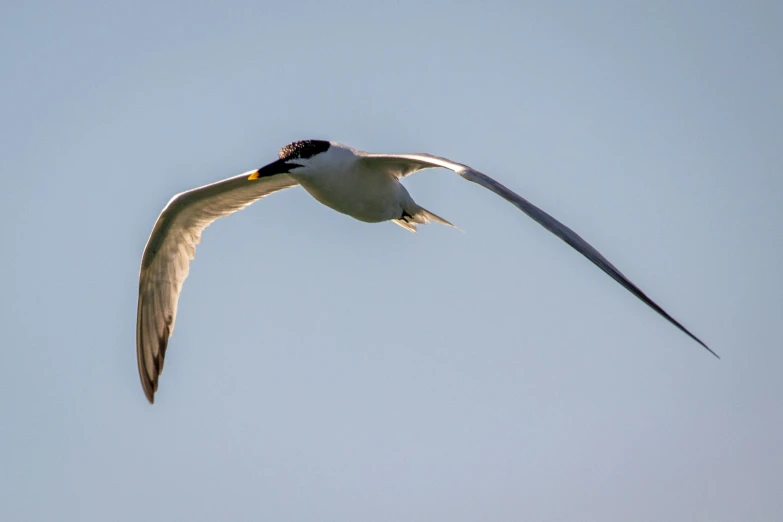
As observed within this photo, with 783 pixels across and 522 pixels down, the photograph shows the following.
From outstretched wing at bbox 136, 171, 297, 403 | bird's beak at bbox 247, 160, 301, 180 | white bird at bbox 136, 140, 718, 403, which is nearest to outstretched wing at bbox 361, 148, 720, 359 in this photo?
white bird at bbox 136, 140, 718, 403

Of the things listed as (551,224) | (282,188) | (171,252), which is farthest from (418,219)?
(551,224)

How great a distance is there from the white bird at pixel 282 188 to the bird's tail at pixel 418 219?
13 mm

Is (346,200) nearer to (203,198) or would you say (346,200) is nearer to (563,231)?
(203,198)

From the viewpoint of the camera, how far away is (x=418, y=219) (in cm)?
1273

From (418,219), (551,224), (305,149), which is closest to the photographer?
(551,224)

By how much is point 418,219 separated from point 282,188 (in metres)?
2.28

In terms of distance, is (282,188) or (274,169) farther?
(282,188)

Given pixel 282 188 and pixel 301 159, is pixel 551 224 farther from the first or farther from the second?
pixel 282 188

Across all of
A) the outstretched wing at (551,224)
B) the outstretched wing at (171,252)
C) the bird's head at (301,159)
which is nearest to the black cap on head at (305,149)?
the bird's head at (301,159)

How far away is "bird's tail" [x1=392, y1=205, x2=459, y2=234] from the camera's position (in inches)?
496

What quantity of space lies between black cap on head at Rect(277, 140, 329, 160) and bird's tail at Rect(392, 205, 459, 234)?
1.83 m

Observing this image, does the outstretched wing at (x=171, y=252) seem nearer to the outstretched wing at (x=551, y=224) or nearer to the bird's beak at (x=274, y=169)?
the bird's beak at (x=274, y=169)

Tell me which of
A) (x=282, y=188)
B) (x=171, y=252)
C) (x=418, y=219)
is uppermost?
(x=282, y=188)

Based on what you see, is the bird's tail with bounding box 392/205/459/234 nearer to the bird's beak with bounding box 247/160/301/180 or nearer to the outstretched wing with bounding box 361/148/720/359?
the bird's beak with bounding box 247/160/301/180
